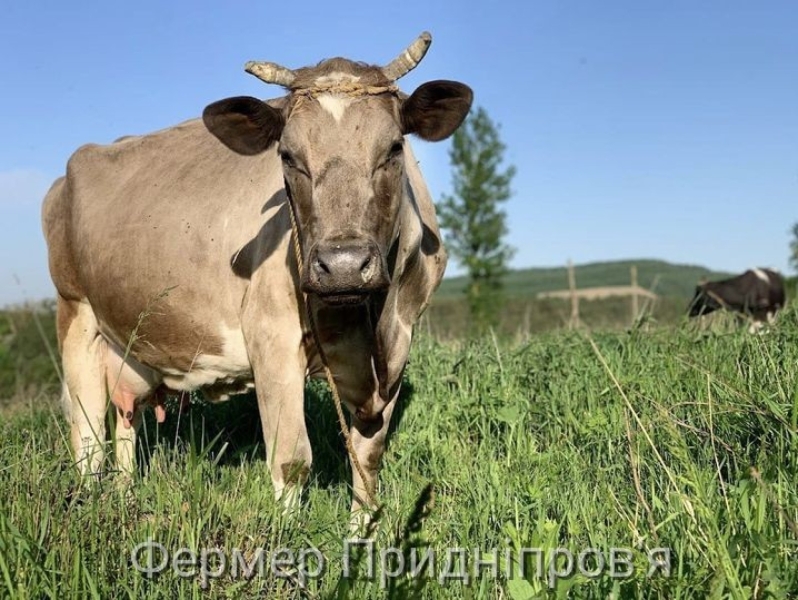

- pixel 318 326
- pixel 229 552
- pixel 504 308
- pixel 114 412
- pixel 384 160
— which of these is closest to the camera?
pixel 229 552

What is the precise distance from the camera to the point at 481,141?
166 ft

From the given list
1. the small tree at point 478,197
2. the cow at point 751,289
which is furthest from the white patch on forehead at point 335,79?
the small tree at point 478,197

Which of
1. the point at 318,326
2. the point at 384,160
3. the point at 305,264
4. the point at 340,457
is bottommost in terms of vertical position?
the point at 340,457

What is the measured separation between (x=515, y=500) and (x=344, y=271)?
123 cm

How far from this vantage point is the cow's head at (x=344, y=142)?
3.45 meters

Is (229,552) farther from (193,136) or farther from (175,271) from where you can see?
(193,136)

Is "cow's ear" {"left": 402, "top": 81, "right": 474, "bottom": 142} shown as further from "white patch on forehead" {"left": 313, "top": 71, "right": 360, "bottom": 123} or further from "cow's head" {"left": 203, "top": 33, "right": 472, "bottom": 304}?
"white patch on forehead" {"left": 313, "top": 71, "right": 360, "bottom": 123}

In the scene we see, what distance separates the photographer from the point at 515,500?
11.5ft

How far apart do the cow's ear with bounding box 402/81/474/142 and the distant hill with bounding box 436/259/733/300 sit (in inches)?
2212

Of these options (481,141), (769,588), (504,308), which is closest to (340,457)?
(769,588)

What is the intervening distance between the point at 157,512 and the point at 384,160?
1844 millimetres

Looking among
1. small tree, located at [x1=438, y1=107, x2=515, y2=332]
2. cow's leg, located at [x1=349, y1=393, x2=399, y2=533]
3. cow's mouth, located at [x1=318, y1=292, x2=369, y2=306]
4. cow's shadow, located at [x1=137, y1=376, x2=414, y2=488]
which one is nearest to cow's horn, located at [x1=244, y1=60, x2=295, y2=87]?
cow's mouth, located at [x1=318, y1=292, x2=369, y2=306]

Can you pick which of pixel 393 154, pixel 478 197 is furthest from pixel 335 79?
pixel 478 197

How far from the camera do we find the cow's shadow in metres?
5.41
